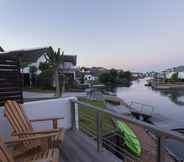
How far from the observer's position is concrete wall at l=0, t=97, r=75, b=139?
4102 millimetres

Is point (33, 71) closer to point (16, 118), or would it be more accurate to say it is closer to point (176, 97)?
point (16, 118)

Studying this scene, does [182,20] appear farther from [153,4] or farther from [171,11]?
[153,4]

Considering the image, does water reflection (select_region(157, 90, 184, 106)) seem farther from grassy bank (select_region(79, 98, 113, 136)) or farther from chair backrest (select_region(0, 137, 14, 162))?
chair backrest (select_region(0, 137, 14, 162))

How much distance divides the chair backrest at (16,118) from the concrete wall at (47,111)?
0.77 metres

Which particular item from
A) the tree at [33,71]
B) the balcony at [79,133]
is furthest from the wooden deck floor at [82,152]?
the tree at [33,71]

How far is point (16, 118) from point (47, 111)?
118 cm

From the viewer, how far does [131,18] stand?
16.5 m

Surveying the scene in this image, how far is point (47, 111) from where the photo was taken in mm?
4332

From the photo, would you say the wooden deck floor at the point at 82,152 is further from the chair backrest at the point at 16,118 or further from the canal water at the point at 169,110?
the canal water at the point at 169,110

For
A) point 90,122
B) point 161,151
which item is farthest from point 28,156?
point 90,122

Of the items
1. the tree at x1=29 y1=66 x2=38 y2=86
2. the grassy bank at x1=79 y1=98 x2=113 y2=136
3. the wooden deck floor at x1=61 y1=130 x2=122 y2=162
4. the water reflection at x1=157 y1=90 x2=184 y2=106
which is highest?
the tree at x1=29 y1=66 x2=38 y2=86

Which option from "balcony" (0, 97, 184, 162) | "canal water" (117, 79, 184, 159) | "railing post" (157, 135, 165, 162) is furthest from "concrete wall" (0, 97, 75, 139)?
"railing post" (157, 135, 165, 162)

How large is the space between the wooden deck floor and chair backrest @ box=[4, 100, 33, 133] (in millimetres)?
656

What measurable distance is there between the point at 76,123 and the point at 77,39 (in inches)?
655
